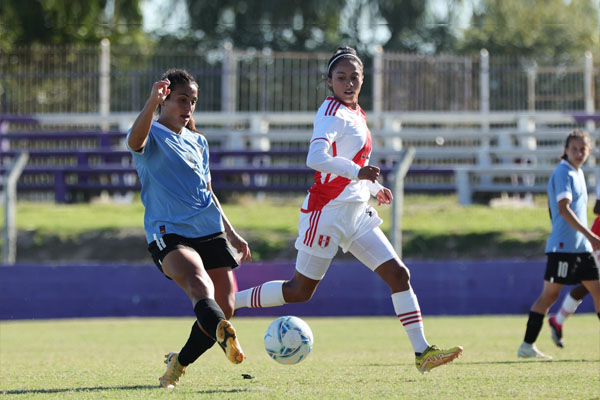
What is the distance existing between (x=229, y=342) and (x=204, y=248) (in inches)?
40.0

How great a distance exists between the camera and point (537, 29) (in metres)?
44.9

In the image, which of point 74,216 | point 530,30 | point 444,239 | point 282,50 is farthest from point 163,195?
point 530,30

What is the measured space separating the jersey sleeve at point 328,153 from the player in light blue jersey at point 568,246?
268 cm

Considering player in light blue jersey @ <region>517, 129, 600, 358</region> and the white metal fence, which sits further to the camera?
the white metal fence

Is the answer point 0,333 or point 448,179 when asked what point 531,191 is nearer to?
point 448,179

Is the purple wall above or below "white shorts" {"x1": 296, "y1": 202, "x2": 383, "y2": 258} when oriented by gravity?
below

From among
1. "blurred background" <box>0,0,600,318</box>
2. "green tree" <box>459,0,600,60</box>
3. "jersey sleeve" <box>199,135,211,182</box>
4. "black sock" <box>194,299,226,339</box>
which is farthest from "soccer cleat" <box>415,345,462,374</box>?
"green tree" <box>459,0,600,60</box>

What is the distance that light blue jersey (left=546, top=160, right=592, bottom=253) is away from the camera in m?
8.66

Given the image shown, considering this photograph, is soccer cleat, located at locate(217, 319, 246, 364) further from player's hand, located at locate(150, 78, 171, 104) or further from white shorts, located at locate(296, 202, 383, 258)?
white shorts, located at locate(296, 202, 383, 258)

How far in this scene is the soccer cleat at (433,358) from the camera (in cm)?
650

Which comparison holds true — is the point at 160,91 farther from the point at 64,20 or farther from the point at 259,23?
the point at 259,23

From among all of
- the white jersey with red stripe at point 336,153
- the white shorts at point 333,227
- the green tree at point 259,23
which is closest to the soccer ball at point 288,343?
the white shorts at point 333,227

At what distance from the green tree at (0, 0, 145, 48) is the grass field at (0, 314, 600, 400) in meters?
23.9

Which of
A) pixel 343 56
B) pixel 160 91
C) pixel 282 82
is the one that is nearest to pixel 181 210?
pixel 160 91
